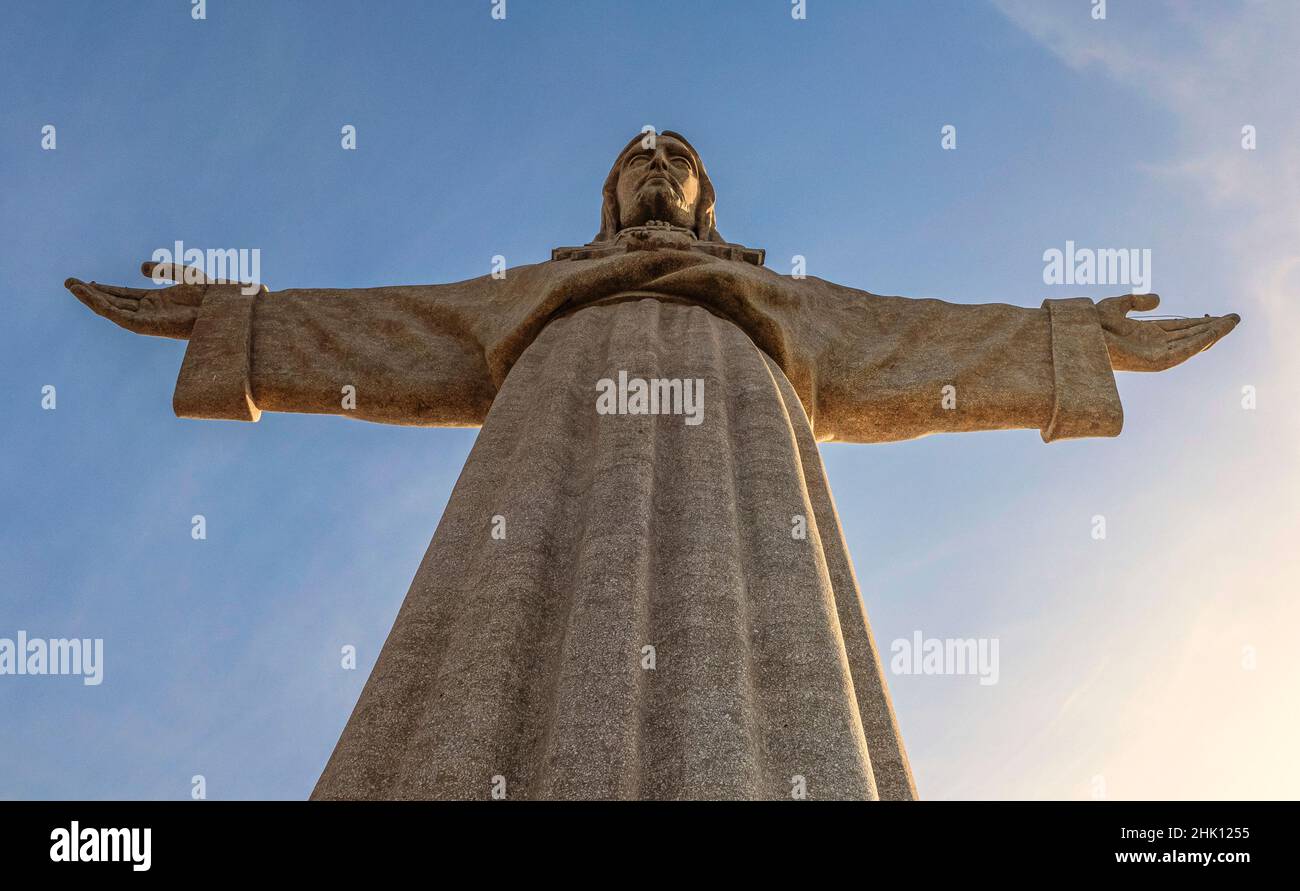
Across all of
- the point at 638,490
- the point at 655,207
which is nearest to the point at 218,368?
the point at 655,207

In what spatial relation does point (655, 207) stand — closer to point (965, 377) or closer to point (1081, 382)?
point (965, 377)

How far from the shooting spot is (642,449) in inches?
211

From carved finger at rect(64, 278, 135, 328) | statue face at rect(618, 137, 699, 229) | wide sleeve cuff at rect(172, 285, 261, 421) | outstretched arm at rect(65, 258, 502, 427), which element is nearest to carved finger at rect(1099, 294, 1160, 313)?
statue face at rect(618, 137, 699, 229)

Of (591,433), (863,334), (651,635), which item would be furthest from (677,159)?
(651,635)

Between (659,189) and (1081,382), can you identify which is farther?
(659,189)

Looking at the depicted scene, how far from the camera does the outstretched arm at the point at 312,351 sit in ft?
24.9

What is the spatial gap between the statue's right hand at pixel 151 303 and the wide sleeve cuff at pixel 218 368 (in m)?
0.12

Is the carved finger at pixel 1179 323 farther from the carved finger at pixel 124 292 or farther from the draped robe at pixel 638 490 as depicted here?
the carved finger at pixel 124 292

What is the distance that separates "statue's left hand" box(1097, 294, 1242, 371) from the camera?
7840 mm

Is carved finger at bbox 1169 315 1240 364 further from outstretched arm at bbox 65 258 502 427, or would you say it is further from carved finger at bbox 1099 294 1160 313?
outstretched arm at bbox 65 258 502 427

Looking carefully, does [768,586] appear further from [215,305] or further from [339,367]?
[215,305]

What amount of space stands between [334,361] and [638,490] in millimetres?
3273

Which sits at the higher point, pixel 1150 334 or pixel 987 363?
pixel 1150 334

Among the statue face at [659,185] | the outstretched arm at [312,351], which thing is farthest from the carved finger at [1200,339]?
the outstretched arm at [312,351]
